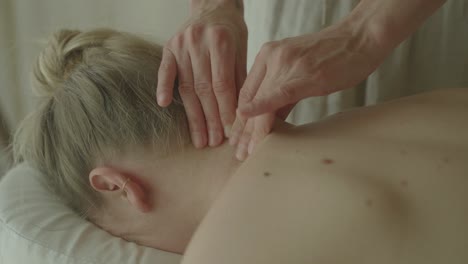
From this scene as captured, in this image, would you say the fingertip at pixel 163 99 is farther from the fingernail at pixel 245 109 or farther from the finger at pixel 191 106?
the fingernail at pixel 245 109

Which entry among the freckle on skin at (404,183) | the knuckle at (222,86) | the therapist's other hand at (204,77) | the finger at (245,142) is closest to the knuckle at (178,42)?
the therapist's other hand at (204,77)

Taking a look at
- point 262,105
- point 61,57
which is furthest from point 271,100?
point 61,57

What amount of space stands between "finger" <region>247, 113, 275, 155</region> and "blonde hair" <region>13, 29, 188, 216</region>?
150 millimetres

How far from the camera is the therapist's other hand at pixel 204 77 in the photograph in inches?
42.2

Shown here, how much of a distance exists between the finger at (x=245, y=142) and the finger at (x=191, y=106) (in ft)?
0.24

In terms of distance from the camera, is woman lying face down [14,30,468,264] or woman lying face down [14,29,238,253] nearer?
woman lying face down [14,30,468,264]

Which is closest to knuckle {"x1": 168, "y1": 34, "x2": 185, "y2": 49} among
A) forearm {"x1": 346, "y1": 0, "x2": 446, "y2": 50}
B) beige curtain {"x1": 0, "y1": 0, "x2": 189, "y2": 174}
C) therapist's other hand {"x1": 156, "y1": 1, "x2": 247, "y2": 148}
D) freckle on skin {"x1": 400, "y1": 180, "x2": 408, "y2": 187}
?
therapist's other hand {"x1": 156, "y1": 1, "x2": 247, "y2": 148}

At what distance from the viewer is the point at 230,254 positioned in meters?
0.79

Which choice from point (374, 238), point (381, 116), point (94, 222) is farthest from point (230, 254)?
point (94, 222)

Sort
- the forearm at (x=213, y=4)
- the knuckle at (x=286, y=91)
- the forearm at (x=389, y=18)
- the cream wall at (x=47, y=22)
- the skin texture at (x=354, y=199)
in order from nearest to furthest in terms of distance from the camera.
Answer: the skin texture at (x=354, y=199) → the knuckle at (x=286, y=91) → the forearm at (x=389, y=18) → the forearm at (x=213, y=4) → the cream wall at (x=47, y=22)

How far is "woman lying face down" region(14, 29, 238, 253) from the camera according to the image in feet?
3.52

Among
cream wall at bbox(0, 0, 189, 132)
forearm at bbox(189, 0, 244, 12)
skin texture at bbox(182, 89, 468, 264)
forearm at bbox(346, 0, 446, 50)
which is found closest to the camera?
skin texture at bbox(182, 89, 468, 264)

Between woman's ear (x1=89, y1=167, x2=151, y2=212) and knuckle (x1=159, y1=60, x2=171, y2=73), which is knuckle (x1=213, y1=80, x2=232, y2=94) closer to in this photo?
knuckle (x1=159, y1=60, x2=171, y2=73)

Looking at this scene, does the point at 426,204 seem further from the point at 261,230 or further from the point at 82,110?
the point at 82,110
